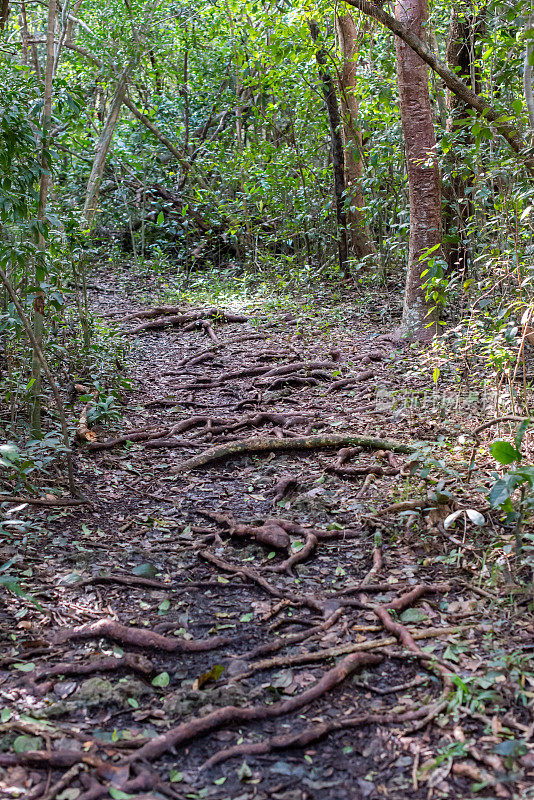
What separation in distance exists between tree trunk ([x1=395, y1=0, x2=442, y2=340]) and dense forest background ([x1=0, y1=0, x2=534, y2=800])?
3 centimetres

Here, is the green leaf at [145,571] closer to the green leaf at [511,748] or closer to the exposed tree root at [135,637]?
the exposed tree root at [135,637]

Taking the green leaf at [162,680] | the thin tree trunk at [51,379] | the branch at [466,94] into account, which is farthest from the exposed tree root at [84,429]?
the branch at [466,94]

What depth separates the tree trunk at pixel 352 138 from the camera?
9906 mm

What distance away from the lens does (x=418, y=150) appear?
23.4ft

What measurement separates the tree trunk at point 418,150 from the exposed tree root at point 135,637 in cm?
484

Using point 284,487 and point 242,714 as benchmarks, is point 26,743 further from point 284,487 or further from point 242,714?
point 284,487

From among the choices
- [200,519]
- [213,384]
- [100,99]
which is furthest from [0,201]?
[100,99]

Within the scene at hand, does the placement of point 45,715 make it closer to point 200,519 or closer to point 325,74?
point 200,519

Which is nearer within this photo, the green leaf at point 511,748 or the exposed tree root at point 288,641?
the green leaf at point 511,748

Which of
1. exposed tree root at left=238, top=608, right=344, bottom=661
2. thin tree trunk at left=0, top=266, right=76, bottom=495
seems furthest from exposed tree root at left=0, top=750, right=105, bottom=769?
thin tree trunk at left=0, top=266, right=76, bottom=495

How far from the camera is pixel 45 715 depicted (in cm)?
257

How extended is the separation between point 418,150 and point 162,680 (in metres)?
6.14

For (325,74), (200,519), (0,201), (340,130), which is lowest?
(200,519)

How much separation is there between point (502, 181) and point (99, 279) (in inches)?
334
